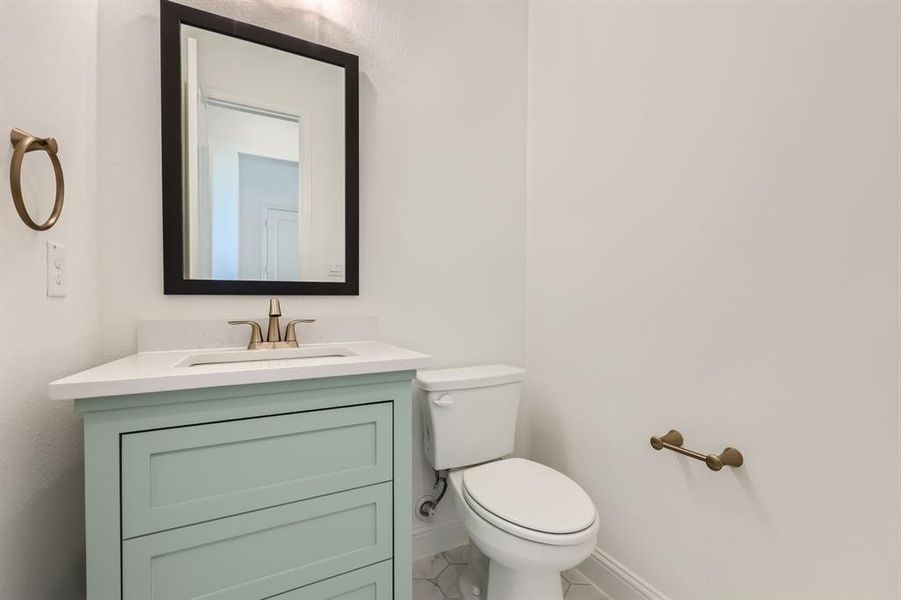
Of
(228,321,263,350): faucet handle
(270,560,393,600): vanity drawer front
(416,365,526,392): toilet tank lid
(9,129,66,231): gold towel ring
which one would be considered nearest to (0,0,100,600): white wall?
(9,129,66,231): gold towel ring

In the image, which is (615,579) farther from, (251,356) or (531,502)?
(251,356)

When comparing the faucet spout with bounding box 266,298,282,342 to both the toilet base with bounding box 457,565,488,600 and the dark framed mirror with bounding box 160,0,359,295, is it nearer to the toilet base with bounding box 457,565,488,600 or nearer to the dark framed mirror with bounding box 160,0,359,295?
the dark framed mirror with bounding box 160,0,359,295

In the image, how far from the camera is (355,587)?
958 millimetres

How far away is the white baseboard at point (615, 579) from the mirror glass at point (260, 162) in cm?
143

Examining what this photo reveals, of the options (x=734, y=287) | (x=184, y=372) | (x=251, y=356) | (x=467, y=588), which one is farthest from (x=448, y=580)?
(x=734, y=287)

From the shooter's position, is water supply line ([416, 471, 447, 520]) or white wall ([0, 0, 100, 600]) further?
water supply line ([416, 471, 447, 520])

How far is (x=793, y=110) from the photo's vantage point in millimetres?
921

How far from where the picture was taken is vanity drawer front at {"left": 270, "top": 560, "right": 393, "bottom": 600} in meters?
0.90

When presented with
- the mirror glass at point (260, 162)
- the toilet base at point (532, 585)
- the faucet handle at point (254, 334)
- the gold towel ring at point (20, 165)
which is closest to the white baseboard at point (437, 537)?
the toilet base at point (532, 585)

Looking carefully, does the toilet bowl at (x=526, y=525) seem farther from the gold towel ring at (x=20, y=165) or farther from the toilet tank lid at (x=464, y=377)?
the gold towel ring at (x=20, y=165)

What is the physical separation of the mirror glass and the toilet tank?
0.56 metres

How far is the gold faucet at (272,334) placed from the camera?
121cm

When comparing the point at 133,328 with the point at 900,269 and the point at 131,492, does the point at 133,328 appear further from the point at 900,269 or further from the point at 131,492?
the point at 900,269

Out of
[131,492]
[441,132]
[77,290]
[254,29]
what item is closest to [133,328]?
[77,290]
